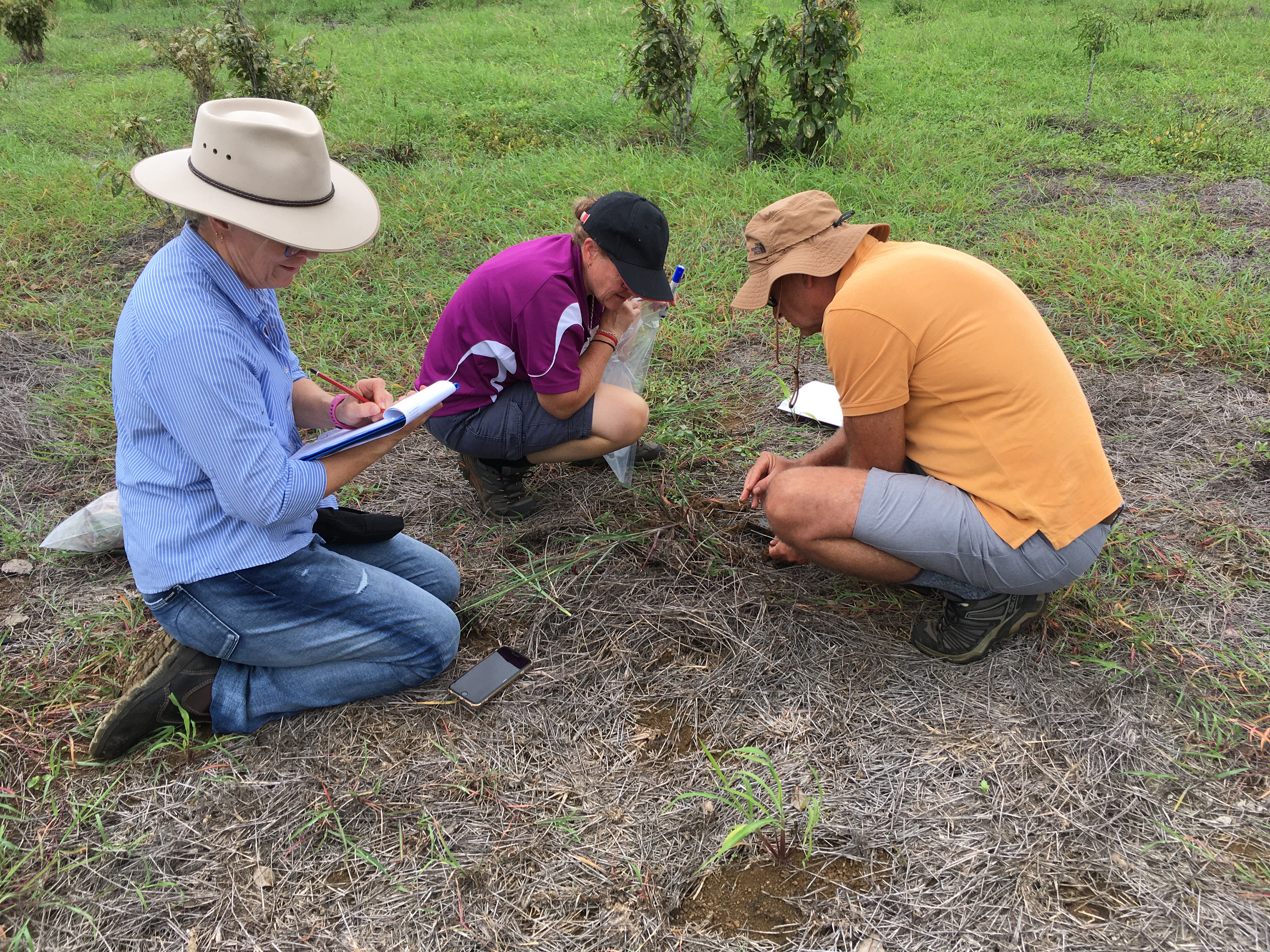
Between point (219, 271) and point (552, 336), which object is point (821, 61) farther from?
point (219, 271)

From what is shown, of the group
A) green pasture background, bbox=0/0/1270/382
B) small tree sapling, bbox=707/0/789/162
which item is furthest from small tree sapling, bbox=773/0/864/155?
green pasture background, bbox=0/0/1270/382

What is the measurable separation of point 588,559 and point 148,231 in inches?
155

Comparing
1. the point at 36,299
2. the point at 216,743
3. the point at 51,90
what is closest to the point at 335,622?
the point at 216,743

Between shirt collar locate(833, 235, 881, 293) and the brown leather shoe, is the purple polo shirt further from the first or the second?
the brown leather shoe

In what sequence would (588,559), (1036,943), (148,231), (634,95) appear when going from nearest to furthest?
(1036,943), (588,559), (148,231), (634,95)

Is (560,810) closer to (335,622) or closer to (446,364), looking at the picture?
(335,622)

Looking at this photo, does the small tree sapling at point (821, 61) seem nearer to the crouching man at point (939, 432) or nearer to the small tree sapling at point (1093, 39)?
the small tree sapling at point (1093, 39)

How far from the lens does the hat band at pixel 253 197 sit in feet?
5.56

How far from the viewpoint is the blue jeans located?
1.88 meters

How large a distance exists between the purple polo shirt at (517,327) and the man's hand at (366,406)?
15.5 inches

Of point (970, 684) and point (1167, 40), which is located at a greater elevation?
point (1167, 40)

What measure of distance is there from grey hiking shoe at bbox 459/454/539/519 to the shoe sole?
1010 millimetres

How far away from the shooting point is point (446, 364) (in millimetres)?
2547

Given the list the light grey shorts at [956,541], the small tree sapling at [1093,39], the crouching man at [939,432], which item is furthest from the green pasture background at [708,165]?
the light grey shorts at [956,541]
